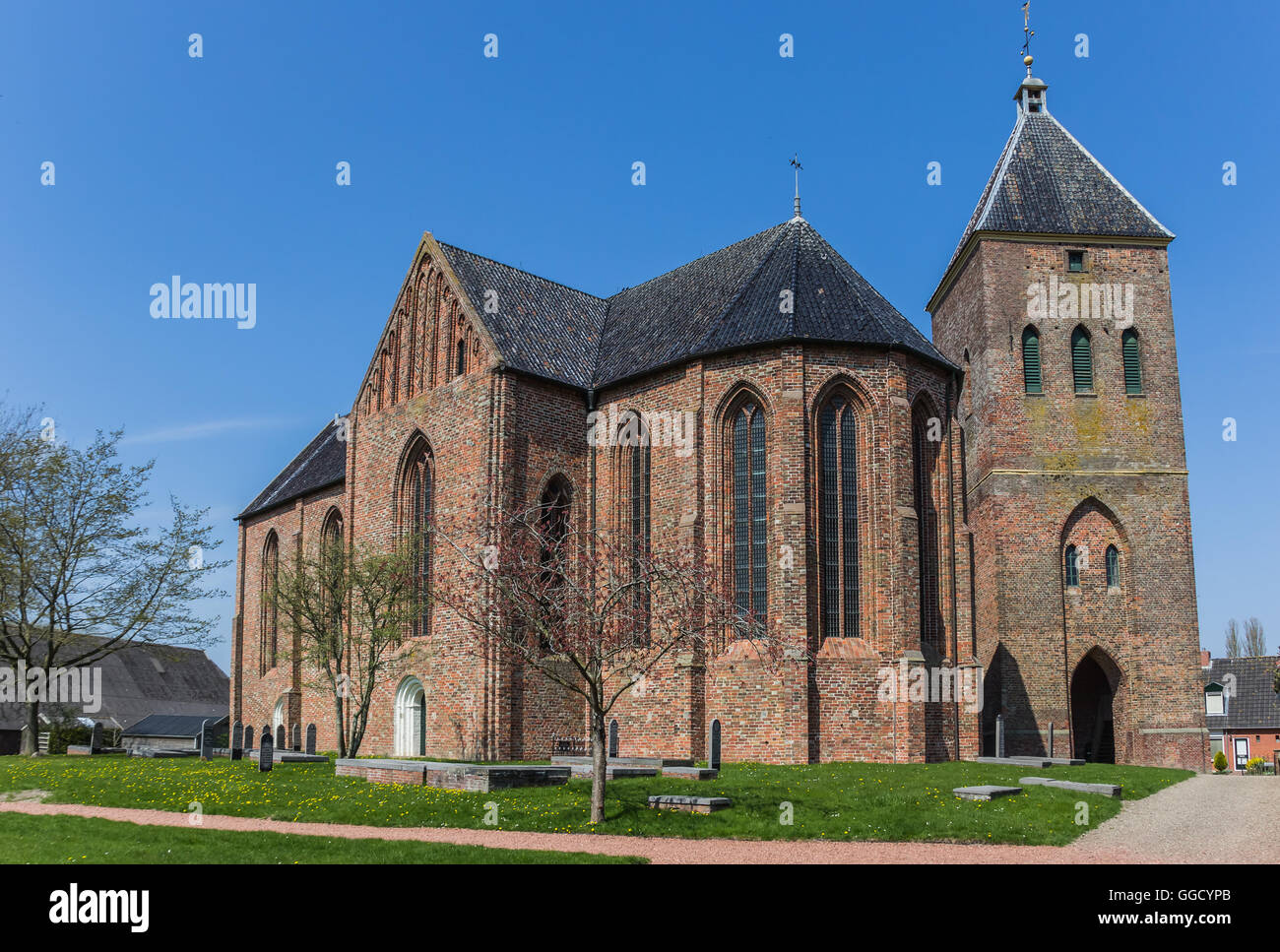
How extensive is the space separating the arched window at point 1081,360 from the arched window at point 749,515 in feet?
39.5

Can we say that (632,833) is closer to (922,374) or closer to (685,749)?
(685,749)

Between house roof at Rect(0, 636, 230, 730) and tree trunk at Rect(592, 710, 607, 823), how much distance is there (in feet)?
177

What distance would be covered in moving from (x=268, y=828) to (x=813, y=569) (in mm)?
15694

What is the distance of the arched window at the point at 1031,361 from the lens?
3381cm

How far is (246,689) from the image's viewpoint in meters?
44.0

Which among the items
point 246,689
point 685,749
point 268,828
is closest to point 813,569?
point 685,749

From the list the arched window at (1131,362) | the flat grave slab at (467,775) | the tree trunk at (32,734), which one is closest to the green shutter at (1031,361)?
the arched window at (1131,362)

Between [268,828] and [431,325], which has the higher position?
[431,325]

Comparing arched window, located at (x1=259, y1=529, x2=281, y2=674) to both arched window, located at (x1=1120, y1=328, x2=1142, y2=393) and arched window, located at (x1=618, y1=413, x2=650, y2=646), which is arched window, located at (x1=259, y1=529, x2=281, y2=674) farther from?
arched window, located at (x1=1120, y1=328, x2=1142, y2=393)

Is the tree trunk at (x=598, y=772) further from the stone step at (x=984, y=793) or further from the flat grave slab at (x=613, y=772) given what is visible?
the stone step at (x=984, y=793)

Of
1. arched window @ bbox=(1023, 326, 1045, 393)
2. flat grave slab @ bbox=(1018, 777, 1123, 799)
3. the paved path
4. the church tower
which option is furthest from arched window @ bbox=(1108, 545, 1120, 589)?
the paved path

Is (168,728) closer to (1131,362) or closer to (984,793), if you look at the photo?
(984,793)

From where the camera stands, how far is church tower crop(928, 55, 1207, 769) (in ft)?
104
